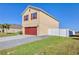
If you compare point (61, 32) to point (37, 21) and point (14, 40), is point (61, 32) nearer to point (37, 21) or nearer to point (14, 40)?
point (37, 21)

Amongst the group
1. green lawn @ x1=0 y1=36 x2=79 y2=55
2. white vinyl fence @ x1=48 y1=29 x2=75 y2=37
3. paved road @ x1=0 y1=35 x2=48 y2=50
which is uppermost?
white vinyl fence @ x1=48 y1=29 x2=75 y2=37

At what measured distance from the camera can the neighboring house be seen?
9383mm

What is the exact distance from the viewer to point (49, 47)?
9352mm

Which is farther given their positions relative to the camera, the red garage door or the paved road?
the red garage door

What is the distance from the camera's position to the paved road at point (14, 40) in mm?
9328

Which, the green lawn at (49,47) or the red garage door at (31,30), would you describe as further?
the red garage door at (31,30)

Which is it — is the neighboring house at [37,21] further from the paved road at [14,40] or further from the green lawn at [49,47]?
the green lawn at [49,47]

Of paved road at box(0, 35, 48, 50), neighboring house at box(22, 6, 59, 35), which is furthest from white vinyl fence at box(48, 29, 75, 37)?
paved road at box(0, 35, 48, 50)

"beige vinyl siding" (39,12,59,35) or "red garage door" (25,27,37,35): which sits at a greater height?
"beige vinyl siding" (39,12,59,35)

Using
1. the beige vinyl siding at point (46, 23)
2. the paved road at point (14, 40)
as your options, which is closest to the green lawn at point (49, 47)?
the paved road at point (14, 40)

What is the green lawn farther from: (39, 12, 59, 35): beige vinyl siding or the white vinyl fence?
(39, 12, 59, 35): beige vinyl siding

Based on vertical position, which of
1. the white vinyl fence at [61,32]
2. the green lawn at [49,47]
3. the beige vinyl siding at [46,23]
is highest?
the beige vinyl siding at [46,23]

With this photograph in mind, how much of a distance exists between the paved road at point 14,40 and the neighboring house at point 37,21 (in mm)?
127

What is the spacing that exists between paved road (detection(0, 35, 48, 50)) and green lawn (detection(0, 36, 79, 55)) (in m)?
0.08
